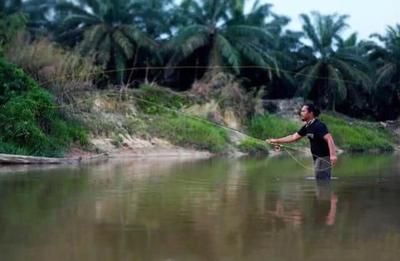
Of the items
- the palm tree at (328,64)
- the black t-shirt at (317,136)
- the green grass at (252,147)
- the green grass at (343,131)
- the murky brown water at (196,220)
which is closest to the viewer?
the murky brown water at (196,220)

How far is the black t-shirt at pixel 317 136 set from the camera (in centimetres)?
1160

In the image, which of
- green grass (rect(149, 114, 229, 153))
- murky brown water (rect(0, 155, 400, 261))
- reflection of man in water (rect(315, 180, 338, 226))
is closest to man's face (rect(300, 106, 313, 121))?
murky brown water (rect(0, 155, 400, 261))

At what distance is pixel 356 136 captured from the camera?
40688mm

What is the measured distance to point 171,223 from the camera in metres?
6.60

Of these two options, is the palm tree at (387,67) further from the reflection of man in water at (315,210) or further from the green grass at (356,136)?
the reflection of man in water at (315,210)

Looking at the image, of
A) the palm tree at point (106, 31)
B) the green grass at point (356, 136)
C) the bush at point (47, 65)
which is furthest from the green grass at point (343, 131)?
the bush at point (47, 65)

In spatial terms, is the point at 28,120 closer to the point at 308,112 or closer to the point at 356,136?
the point at 308,112

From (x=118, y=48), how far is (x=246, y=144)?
13.0 meters

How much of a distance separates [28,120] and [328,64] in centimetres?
3542

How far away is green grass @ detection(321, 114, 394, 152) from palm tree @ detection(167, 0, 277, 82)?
5.38m

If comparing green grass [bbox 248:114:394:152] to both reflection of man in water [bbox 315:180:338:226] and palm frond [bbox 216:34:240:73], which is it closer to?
palm frond [bbox 216:34:240:73]

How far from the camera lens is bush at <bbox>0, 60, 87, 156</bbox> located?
1719 centimetres

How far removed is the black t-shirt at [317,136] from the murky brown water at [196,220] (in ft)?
2.41

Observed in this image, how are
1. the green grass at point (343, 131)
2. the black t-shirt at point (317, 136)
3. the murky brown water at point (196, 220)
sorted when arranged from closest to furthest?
the murky brown water at point (196, 220), the black t-shirt at point (317, 136), the green grass at point (343, 131)
